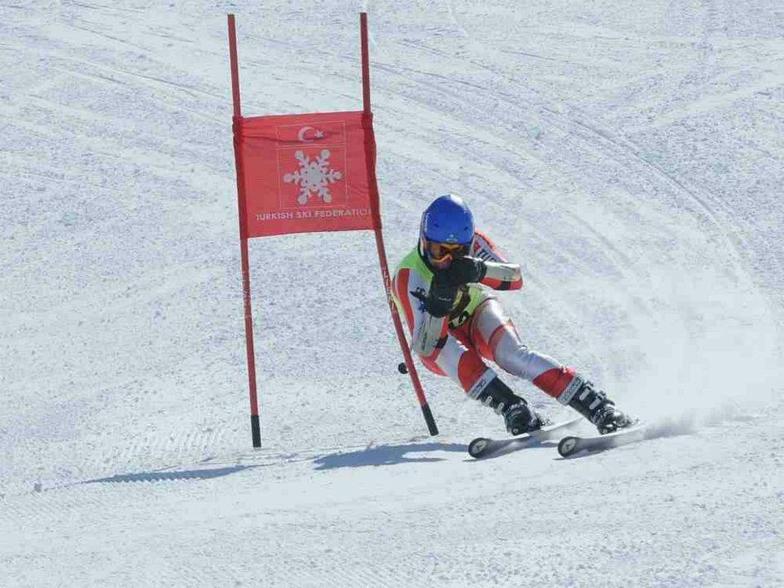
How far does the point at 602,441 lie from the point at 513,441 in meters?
0.57

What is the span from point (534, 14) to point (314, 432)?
8041 mm

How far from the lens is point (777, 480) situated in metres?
4.88

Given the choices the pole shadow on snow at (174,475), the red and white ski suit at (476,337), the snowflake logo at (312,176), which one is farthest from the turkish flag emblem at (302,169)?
the pole shadow on snow at (174,475)

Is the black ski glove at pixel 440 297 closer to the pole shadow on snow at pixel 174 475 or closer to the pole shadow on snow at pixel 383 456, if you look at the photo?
the pole shadow on snow at pixel 383 456

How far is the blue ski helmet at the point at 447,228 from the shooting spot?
7391 millimetres

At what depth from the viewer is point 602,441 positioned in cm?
632

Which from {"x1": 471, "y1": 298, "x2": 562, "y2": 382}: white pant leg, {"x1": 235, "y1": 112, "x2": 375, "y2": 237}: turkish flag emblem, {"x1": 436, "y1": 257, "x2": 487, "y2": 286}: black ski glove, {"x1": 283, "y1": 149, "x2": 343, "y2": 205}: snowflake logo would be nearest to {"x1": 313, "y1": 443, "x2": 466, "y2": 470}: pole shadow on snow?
{"x1": 471, "y1": 298, "x2": 562, "y2": 382}: white pant leg

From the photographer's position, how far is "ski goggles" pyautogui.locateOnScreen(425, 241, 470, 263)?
7.48 metres

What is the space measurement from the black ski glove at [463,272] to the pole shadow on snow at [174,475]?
1.46 m

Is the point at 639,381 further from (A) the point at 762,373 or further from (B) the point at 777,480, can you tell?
(B) the point at 777,480

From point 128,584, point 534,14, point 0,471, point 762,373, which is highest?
point 534,14

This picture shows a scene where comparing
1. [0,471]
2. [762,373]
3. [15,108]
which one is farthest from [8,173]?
[762,373]

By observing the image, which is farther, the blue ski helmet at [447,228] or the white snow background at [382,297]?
the blue ski helmet at [447,228]

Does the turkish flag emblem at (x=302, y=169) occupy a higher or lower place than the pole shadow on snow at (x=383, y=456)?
higher
